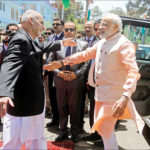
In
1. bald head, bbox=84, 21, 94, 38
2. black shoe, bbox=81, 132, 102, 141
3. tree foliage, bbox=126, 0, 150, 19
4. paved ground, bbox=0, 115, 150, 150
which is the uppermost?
tree foliage, bbox=126, 0, 150, 19

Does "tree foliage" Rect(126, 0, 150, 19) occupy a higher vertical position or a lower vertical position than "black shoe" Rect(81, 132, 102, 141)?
higher

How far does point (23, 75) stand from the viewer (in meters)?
2.09

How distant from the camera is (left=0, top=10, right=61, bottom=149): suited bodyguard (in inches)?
78.2

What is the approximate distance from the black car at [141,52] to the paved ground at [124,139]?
488mm

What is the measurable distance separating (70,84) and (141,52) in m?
1.70

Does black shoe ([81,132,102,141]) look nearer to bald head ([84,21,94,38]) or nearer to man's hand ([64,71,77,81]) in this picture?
man's hand ([64,71,77,81])

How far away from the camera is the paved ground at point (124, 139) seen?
3367 mm

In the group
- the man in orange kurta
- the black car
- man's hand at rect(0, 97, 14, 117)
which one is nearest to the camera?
man's hand at rect(0, 97, 14, 117)

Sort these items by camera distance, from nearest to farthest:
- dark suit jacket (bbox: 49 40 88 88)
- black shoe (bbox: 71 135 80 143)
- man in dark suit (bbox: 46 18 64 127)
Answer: dark suit jacket (bbox: 49 40 88 88) < black shoe (bbox: 71 135 80 143) < man in dark suit (bbox: 46 18 64 127)

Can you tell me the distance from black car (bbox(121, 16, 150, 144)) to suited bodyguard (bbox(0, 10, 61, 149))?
2.27 m

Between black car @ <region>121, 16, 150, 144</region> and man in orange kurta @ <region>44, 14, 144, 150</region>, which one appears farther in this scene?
black car @ <region>121, 16, 150, 144</region>

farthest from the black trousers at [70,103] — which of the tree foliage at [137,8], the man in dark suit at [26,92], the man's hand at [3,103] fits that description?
the tree foliage at [137,8]

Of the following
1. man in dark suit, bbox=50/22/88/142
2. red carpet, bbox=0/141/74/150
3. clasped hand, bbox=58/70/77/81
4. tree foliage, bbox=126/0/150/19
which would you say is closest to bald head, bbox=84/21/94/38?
man in dark suit, bbox=50/22/88/142

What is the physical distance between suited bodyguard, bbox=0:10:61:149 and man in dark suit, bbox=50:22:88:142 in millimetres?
1107
